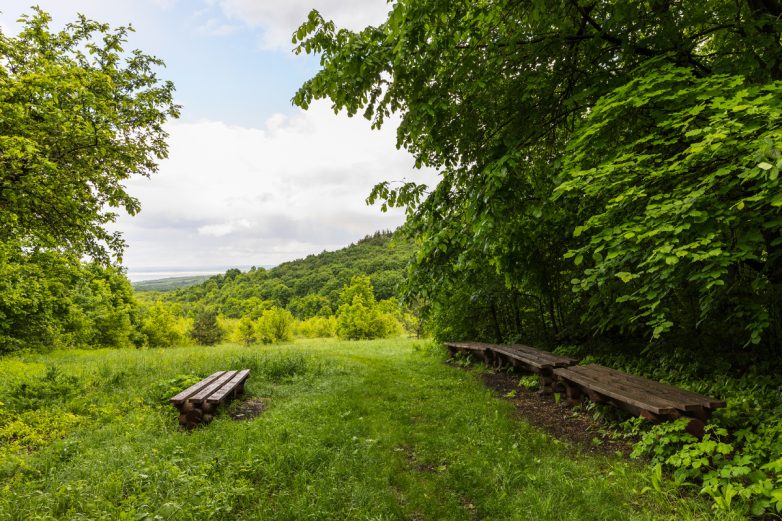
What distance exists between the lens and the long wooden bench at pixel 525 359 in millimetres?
7098

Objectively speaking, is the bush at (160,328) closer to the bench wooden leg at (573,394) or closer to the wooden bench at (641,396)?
the bench wooden leg at (573,394)

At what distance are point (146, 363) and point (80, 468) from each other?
22.2 ft

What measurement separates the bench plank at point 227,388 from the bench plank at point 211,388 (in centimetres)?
8

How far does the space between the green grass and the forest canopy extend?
2.08 m

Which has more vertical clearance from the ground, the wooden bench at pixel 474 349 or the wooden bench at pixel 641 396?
the wooden bench at pixel 641 396

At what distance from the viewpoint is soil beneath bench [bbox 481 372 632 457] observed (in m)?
4.67

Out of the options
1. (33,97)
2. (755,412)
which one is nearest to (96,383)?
(33,97)

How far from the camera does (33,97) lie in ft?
18.1

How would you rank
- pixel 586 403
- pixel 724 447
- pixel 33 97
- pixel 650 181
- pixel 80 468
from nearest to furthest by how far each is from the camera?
pixel 724 447 → pixel 650 181 → pixel 80 468 → pixel 33 97 → pixel 586 403

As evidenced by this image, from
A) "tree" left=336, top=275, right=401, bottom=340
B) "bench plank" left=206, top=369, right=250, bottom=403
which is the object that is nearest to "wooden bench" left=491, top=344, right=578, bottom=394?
"bench plank" left=206, top=369, right=250, bottom=403

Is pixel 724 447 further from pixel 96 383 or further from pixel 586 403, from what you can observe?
pixel 96 383

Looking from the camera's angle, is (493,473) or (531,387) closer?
(493,473)

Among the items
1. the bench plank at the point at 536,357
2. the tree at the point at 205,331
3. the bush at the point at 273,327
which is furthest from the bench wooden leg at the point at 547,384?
the tree at the point at 205,331

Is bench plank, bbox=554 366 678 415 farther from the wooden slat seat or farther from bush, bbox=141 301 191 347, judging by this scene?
bush, bbox=141 301 191 347
